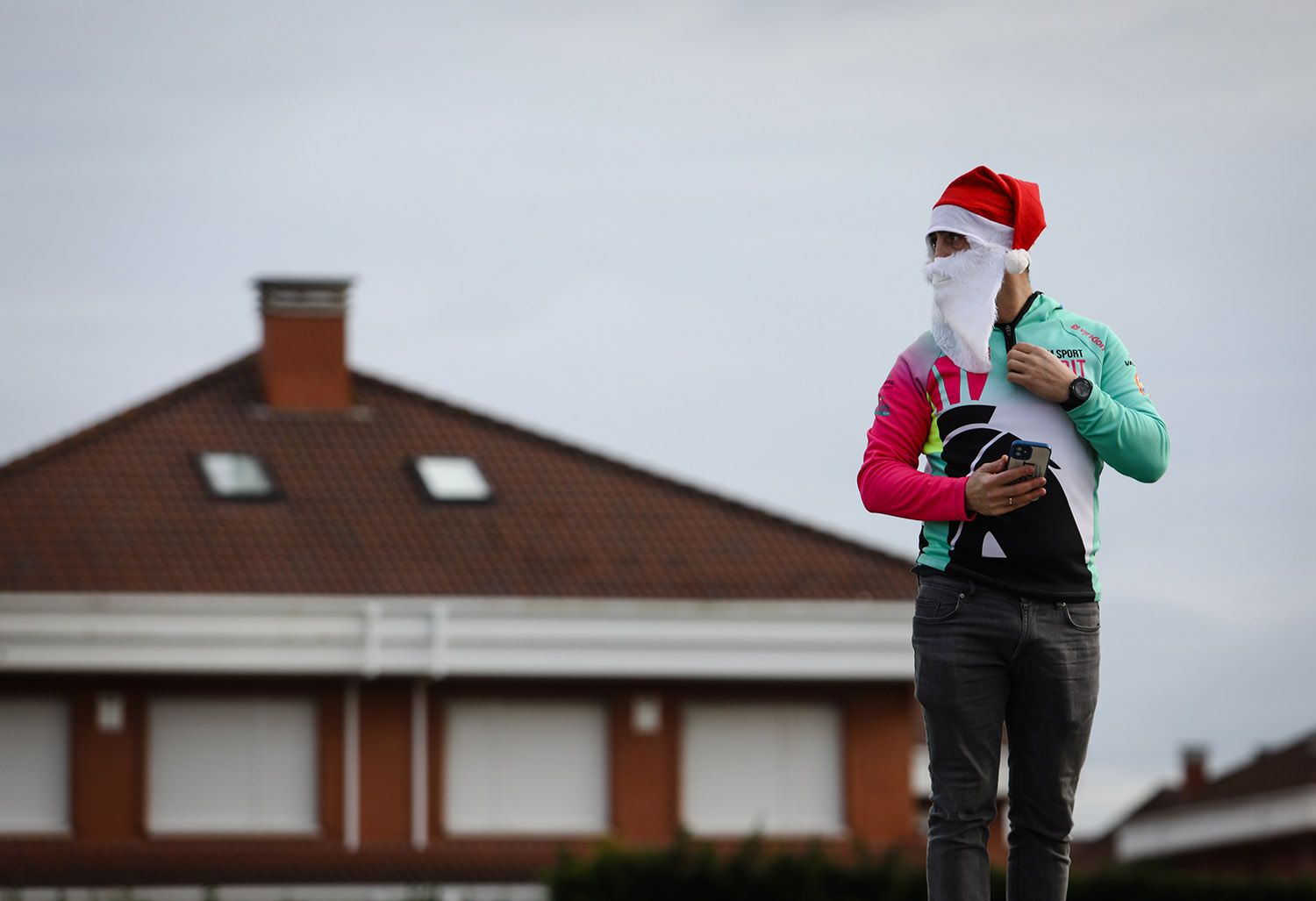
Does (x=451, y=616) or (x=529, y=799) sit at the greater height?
(x=451, y=616)

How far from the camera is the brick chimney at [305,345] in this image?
3512cm

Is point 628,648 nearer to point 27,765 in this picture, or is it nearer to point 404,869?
point 404,869

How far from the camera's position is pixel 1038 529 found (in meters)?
4.96

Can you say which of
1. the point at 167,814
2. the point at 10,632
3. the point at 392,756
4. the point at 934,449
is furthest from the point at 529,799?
the point at 934,449

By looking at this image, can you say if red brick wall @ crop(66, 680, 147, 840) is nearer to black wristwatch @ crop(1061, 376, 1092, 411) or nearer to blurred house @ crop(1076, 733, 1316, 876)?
blurred house @ crop(1076, 733, 1316, 876)

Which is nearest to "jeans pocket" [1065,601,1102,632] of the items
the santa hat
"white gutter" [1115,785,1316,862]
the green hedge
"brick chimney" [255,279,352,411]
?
the santa hat

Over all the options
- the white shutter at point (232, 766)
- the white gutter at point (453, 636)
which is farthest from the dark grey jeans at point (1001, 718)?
the white shutter at point (232, 766)

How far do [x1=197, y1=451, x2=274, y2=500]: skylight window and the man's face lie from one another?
2801 cm

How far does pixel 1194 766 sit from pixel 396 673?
4531 centimetres

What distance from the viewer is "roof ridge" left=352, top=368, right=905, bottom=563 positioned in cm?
3431

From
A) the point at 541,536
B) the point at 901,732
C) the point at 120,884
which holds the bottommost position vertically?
the point at 120,884

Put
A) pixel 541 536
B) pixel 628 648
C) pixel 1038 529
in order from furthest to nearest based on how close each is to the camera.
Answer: pixel 541 536 < pixel 628 648 < pixel 1038 529

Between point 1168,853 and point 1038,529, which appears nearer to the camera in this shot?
point 1038,529

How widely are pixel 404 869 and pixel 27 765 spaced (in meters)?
5.31
